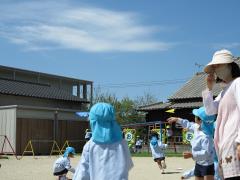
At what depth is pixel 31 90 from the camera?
35062mm

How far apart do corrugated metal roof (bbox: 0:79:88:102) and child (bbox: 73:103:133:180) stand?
87.1 ft

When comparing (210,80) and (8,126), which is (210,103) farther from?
(8,126)

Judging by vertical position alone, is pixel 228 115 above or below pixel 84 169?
above

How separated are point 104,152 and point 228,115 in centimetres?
217

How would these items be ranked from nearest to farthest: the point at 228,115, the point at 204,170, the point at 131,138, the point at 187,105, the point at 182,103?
the point at 228,115
the point at 204,170
the point at 131,138
the point at 187,105
the point at 182,103

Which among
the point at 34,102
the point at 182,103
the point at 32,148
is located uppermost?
the point at 34,102

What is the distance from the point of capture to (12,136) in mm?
26375

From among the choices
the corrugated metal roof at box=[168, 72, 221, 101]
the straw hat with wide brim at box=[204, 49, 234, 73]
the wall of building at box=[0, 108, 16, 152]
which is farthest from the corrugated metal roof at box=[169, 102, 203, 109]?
the straw hat with wide brim at box=[204, 49, 234, 73]

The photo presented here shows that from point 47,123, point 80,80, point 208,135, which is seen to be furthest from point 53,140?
point 208,135

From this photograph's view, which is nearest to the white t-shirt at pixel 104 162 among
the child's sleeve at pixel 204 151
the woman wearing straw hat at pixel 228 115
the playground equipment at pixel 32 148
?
the woman wearing straw hat at pixel 228 115

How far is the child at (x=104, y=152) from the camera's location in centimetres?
539

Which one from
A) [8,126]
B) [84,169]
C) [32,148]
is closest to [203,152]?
[84,169]

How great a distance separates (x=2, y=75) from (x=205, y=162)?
31.8 m

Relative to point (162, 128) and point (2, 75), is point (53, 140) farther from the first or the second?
point (2, 75)
